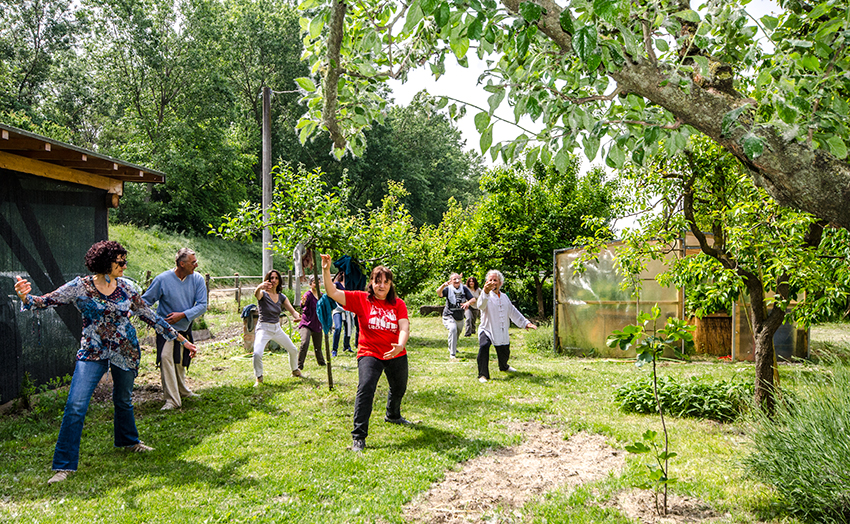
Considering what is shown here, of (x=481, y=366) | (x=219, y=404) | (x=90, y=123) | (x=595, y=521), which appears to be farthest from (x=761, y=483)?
(x=90, y=123)

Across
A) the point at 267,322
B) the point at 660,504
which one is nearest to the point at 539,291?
the point at 267,322

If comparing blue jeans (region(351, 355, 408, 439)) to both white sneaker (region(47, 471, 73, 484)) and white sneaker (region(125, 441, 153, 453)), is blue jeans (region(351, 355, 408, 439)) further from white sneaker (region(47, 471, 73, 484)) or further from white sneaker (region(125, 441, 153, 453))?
white sneaker (region(47, 471, 73, 484))

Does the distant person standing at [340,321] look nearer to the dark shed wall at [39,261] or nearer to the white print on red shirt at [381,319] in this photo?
the dark shed wall at [39,261]

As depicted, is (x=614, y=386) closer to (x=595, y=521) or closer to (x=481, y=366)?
(x=481, y=366)

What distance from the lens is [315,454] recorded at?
17.4 ft

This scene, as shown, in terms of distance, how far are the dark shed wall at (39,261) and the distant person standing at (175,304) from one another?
174 cm

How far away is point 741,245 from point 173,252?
27.7 meters

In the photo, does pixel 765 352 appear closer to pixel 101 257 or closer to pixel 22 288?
pixel 101 257

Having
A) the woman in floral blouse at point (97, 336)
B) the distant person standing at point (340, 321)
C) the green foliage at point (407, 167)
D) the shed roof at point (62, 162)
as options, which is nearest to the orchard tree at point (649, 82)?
the woman in floral blouse at point (97, 336)

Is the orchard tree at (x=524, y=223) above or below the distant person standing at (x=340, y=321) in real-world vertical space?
above

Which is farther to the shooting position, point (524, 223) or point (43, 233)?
point (524, 223)

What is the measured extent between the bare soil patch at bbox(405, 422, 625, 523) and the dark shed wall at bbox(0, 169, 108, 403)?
575cm

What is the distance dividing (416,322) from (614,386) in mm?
14038

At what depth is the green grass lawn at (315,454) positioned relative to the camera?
4.06m
